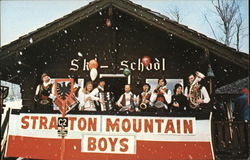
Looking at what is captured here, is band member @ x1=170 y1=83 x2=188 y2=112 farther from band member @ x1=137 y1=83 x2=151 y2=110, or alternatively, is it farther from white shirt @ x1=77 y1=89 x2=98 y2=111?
white shirt @ x1=77 y1=89 x2=98 y2=111

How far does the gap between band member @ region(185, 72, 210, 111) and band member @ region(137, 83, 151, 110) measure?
1426 mm

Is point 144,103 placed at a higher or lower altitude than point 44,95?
lower

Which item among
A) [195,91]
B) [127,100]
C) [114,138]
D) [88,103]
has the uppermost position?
[195,91]

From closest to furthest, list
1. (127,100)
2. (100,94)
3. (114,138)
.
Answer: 1. (114,138)
2. (127,100)
3. (100,94)

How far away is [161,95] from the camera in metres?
7.66

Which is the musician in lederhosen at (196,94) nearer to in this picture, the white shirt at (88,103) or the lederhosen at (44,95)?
the white shirt at (88,103)

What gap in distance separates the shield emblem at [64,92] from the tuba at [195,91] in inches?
161

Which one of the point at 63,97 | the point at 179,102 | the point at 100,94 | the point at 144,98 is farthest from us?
the point at 144,98

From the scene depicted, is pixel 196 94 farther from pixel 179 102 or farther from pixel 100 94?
pixel 100 94

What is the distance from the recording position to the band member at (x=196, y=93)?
7551 mm

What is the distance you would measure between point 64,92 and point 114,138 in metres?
1.75

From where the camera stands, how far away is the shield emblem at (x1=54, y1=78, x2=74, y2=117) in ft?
18.7

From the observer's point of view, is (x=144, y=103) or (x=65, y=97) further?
(x=144, y=103)

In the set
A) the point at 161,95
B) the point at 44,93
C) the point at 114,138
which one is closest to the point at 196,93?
the point at 161,95
